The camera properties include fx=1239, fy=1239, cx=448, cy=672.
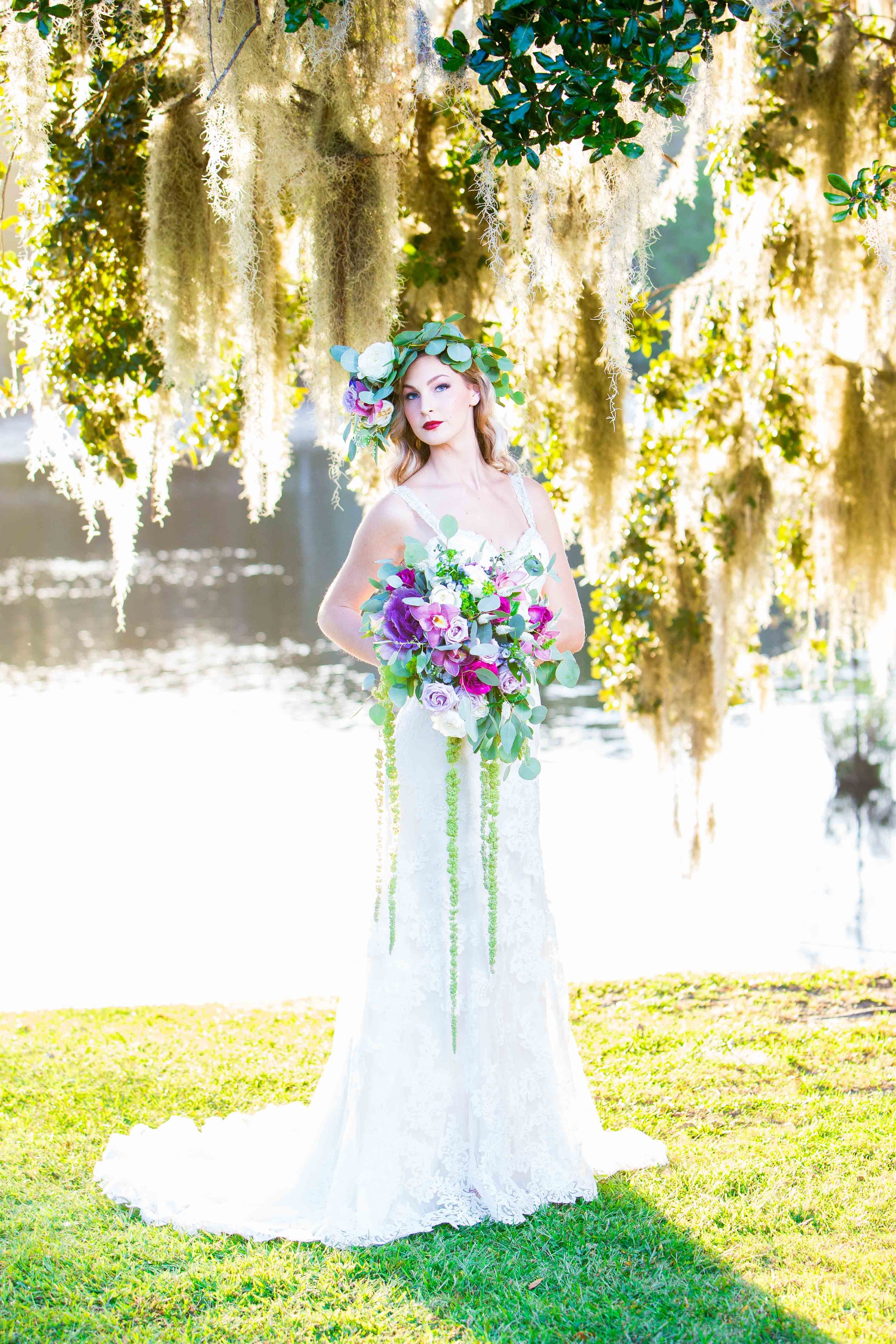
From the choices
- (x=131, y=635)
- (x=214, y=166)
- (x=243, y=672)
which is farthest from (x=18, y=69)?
(x=131, y=635)

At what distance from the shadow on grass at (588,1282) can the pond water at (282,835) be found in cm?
84

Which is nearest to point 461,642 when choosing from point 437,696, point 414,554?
point 437,696

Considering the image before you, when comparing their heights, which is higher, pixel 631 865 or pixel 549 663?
pixel 549 663

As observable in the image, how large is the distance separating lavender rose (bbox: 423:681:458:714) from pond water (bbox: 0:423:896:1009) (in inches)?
15.9

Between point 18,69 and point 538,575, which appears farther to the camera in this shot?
point 18,69

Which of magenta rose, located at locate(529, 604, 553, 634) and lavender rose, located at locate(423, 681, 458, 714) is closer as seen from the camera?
lavender rose, located at locate(423, 681, 458, 714)

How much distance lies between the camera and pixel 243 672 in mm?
15477

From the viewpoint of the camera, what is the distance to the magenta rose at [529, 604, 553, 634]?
116 inches

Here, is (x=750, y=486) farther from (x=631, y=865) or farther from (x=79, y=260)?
(x=631, y=865)

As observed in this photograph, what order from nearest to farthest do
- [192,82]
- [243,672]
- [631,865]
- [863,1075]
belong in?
[863,1075], [192,82], [631,865], [243,672]

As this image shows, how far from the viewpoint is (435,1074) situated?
3.04 m

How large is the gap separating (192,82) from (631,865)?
5.97m

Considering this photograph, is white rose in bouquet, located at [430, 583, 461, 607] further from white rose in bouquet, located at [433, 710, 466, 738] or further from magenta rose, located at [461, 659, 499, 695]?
white rose in bouquet, located at [433, 710, 466, 738]

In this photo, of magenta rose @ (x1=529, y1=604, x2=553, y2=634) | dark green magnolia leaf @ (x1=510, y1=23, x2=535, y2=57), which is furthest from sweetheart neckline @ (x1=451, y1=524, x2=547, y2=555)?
dark green magnolia leaf @ (x1=510, y1=23, x2=535, y2=57)
